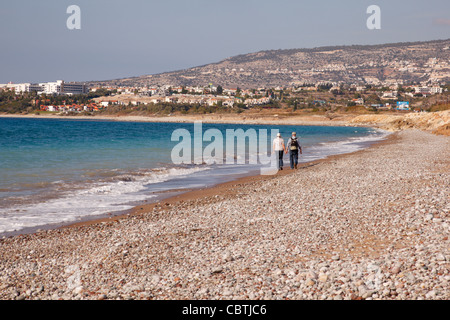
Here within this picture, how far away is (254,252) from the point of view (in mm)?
7215

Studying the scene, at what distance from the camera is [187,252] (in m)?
7.45

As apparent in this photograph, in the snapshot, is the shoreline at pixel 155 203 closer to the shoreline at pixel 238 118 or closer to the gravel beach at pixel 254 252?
the gravel beach at pixel 254 252

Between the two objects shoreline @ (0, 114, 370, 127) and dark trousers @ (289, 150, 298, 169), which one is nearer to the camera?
dark trousers @ (289, 150, 298, 169)

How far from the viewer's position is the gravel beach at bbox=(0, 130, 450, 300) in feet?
18.7

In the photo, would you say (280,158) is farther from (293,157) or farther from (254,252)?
(254,252)

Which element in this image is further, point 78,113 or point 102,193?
point 78,113

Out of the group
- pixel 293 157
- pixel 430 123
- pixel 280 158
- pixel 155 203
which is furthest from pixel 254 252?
pixel 430 123

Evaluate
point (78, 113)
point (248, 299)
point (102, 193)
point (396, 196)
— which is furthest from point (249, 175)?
point (78, 113)

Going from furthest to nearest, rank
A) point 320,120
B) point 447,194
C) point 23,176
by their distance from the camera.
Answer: point 320,120 → point 23,176 → point 447,194

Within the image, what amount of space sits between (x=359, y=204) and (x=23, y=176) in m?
14.8

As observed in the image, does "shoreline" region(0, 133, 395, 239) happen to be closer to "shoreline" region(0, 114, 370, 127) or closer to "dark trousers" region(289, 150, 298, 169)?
"dark trousers" region(289, 150, 298, 169)

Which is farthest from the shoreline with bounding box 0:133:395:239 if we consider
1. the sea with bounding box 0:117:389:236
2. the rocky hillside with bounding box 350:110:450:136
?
the rocky hillside with bounding box 350:110:450:136

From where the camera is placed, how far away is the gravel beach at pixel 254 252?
570 centimetres

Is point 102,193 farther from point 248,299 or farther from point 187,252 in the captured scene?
point 248,299
